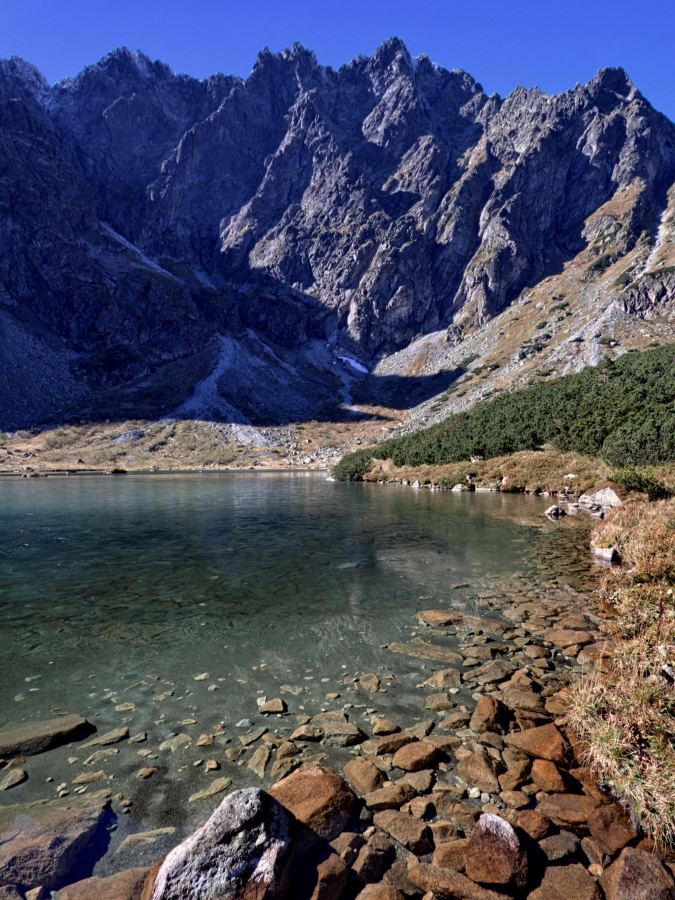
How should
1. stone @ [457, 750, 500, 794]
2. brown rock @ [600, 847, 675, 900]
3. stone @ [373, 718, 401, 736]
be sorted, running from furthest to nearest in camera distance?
stone @ [373, 718, 401, 736]
stone @ [457, 750, 500, 794]
brown rock @ [600, 847, 675, 900]

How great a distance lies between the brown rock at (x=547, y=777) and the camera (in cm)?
477

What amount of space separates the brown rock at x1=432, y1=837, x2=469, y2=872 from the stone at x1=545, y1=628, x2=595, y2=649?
18.0 feet

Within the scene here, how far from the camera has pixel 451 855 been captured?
3951mm

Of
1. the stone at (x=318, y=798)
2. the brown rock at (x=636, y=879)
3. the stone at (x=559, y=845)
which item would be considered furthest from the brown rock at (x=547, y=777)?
the stone at (x=318, y=798)

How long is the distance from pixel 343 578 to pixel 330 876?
9973 mm

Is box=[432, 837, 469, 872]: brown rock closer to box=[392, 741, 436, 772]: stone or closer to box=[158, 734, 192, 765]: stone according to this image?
box=[392, 741, 436, 772]: stone

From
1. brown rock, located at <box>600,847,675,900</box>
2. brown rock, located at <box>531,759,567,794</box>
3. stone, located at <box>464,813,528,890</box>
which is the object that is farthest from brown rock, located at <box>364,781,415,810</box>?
brown rock, located at <box>600,847,675,900</box>

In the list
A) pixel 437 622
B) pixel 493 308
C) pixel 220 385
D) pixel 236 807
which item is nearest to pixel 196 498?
pixel 437 622

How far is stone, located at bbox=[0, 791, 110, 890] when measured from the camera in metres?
3.79

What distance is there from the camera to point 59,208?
189 m

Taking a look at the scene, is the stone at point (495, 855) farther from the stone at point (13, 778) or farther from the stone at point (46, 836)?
the stone at point (13, 778)

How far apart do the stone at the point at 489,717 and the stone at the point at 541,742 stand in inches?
8.5

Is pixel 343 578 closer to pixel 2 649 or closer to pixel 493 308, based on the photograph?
pixel 2 649

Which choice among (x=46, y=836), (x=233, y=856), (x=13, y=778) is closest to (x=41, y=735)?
(x=13, y=778)
